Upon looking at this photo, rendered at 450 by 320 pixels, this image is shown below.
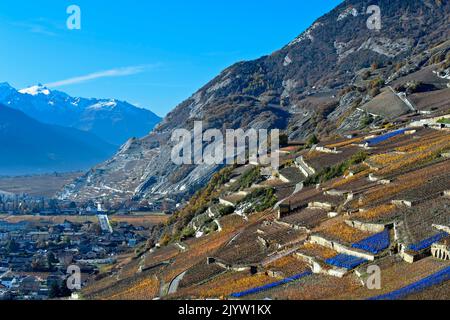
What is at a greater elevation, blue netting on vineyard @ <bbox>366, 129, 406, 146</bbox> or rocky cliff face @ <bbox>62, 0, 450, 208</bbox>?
rocky cliff face @ <bbox>62, 0, 450, 208</bbox>

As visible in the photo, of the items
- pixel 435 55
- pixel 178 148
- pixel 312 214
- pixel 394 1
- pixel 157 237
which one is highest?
pixel 394 1

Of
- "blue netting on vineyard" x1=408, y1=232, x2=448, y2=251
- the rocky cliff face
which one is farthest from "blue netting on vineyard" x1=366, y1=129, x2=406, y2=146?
the rocky cliff face

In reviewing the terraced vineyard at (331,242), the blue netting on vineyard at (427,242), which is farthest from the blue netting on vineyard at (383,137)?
the blue netting on vineyard at (427,242)

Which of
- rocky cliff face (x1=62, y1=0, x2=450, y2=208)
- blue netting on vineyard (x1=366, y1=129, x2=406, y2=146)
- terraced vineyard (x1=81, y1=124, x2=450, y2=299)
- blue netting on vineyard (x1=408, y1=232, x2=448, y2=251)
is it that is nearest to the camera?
terraced vineyard (x1=81, y1=124, x2=450, y2=299)

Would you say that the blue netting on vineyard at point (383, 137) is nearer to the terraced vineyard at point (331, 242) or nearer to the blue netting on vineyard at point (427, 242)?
the terraced vineyard at point (331, 242)

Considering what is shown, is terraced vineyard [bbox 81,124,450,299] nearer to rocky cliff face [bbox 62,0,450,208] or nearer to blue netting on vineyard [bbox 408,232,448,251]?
blue netting on vineyard [bbox 408,232,448,251]

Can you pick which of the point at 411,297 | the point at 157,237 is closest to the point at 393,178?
the point at 411,297

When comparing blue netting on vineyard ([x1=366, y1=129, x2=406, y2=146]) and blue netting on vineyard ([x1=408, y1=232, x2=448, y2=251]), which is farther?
blue netting on vineyard ([x1=366, y1=129, x2=406, y2=146])

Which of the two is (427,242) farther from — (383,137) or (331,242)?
(383,137)
